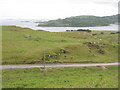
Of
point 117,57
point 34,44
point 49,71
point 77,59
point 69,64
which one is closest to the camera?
point 49,71

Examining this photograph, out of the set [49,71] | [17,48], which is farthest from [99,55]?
[17,48]

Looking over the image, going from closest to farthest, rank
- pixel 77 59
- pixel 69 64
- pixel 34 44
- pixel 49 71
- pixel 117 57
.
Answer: pixel 49 71
pixel 69 64
pixel 77 59
pixel 117 57
pixel 34 44

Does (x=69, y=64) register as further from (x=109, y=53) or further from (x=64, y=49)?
(x=109, y=53)

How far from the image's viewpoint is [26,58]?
57.0 m

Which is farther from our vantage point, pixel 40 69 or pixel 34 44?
pixel 34 44

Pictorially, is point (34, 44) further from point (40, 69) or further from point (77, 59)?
point (40, 69)

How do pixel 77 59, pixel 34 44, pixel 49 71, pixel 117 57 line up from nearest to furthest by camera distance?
pixel 49 71 → pixel 77 59 → pixel 117 57 → pixel 34 44

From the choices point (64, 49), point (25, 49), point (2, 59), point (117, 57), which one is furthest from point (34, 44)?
point (117, 57)

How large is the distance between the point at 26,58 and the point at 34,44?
17477 millimetres

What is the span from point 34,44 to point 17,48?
Answer: 29.8 feet

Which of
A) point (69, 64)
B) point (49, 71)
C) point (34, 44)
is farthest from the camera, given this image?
point (34, 44)

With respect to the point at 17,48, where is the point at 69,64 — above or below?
below

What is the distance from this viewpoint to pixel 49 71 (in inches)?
1804

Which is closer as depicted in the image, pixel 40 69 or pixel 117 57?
pixel 40 69
